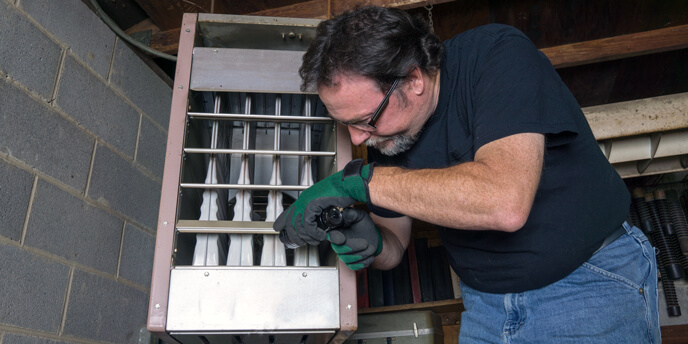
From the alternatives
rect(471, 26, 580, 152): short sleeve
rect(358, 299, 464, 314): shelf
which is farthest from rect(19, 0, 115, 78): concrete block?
rect(358, 299, 464, 314): shelf

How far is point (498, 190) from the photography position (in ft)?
2.77

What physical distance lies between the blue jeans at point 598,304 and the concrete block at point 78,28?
1.38 metres

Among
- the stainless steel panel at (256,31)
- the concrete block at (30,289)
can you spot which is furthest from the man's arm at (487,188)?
the concrete block at (30,289)

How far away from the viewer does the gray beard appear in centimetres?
117

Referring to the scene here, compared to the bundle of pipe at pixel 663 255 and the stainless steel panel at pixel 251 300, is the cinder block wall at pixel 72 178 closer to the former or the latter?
the stainless steel panel at pixel 251 300

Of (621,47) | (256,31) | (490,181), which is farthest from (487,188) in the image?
(621,47)

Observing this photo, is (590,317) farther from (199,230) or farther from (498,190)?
(199,230)

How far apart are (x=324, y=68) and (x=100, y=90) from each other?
2.97ft

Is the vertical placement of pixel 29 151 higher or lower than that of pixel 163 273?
higher

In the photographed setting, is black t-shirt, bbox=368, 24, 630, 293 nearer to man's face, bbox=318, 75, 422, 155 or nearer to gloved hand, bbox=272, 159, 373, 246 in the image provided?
man's face, bbox=318, 75, 422, 155

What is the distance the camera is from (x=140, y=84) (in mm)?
1905

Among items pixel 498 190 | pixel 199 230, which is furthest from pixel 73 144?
pixel 498 190

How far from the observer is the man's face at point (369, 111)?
1.10 m

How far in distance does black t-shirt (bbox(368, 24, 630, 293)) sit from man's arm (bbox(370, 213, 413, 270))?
207 mm
